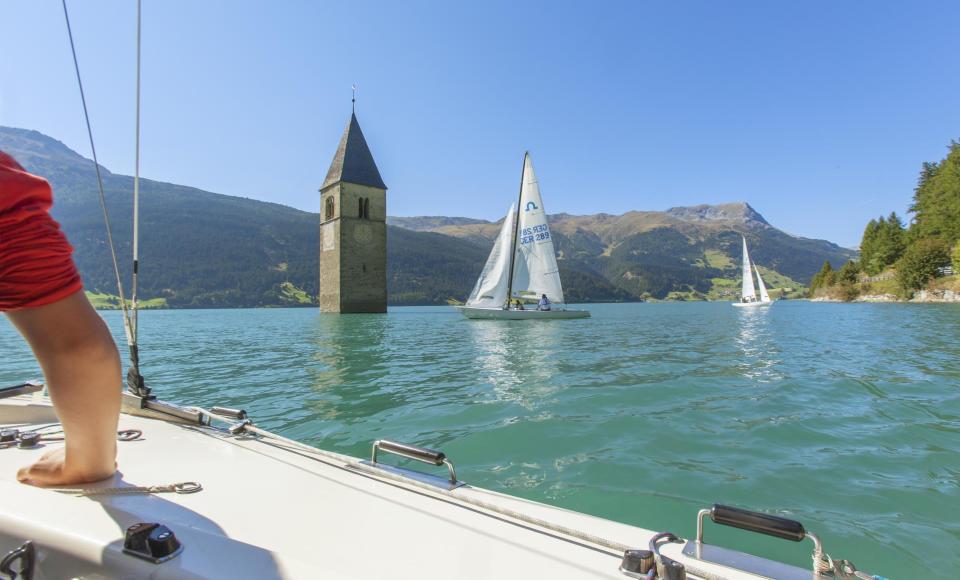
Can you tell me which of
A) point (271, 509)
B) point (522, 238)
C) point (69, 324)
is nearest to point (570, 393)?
point (271, 509)

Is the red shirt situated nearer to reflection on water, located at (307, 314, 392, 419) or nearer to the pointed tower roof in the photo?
reflection on water, located at (307, 314, 392, 419)

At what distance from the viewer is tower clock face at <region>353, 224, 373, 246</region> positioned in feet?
208

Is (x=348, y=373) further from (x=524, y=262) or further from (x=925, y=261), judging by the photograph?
(x=925, y=261)

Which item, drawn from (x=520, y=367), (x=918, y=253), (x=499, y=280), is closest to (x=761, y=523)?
(x=520, y=367)

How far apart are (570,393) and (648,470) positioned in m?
4.11

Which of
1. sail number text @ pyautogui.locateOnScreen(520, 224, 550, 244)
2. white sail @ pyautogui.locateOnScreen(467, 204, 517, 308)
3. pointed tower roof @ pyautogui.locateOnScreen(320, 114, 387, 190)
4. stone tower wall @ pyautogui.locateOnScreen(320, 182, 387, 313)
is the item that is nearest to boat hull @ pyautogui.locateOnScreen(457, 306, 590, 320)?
white sail @ pyautogui.locateOnScreen(467, 204, 517, 308)

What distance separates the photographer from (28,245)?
156 centimetres

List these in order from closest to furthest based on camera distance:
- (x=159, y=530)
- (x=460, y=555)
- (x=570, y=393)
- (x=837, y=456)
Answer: (x=159, y=530), (x=460, y=555), (x=837, y=456), (x=570, y=393)

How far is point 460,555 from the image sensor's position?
5.56ft

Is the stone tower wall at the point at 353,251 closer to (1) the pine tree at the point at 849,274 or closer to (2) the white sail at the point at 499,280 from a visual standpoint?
(2) the white sail at the point at 499,280

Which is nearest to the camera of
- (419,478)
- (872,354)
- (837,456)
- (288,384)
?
(419,478)

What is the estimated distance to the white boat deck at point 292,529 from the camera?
1507 mm

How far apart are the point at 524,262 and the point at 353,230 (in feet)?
103

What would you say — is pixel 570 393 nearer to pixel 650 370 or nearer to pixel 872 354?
pixel 650 370
